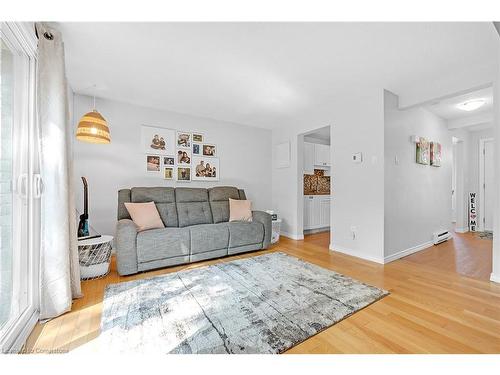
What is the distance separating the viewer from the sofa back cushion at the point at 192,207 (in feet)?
11.1

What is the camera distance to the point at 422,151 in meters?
3.54

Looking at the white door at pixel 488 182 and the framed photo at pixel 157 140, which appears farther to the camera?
the white door at pixel 488 182

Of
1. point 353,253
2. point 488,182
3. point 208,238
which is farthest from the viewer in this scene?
point 488,182

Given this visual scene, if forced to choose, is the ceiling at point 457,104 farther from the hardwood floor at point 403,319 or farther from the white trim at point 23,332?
the white trim at point 23,332

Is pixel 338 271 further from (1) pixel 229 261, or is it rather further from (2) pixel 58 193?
(2) pixel 58 193

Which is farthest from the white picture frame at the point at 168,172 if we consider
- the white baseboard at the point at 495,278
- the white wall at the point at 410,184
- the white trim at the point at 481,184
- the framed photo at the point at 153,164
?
the white trim at the point at 481,184

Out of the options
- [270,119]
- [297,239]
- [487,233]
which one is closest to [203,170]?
[270,119]

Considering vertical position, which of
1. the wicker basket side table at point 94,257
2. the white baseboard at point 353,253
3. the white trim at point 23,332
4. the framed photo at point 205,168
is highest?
the framed photo at point 205,168

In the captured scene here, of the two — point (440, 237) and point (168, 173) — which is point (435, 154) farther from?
point (168, 173)

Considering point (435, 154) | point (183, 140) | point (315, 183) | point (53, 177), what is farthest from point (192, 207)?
point (435, 154)

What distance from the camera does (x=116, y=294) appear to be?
2.02 m

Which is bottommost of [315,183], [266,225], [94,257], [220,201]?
[94,257]

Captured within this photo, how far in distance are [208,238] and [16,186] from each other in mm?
1911
